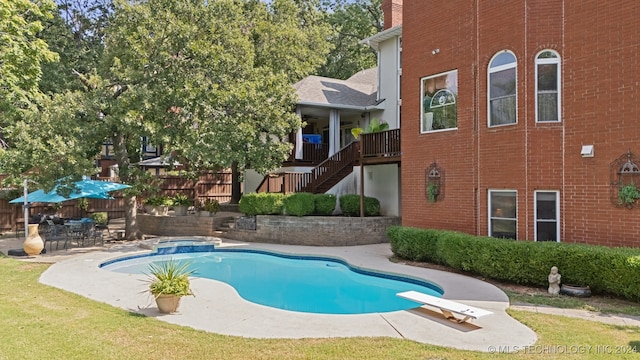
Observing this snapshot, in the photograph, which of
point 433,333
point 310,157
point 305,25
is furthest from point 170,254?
point 305,25

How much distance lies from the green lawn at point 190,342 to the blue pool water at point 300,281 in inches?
116

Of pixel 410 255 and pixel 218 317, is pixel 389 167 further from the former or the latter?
pixel 218 317

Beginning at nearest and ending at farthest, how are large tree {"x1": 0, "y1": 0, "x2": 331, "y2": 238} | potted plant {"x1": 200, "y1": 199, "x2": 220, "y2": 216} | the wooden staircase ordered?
large tree {"x1": 0, "y1": 0, "x2": 331, "y2": 238} → the wooden staircase → potted plant {"x1": 200, "y1": 199, "x2": 220, "y2": 216}

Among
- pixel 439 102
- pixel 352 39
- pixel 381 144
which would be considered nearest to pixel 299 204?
pixel 381 144

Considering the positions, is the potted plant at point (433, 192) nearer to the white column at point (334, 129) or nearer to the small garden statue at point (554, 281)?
the small garden statue at point (554, 281)

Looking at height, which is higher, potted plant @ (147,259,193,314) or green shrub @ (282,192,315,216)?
green shrub @ (282,192,315,216)

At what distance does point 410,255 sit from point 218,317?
7.01 m

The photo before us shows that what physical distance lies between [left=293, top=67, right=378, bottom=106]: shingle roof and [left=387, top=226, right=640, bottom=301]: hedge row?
1081cm

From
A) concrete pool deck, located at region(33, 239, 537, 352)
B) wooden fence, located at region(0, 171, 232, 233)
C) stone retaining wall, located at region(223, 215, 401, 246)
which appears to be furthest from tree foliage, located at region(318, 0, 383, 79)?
concrete pool deck, located at region(33, 239, 537, 352)

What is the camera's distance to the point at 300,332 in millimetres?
6492

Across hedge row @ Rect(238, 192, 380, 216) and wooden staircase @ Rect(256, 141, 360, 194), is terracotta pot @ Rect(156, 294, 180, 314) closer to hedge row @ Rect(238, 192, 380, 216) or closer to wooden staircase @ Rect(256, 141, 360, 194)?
hedge row @ Rect(238, 192, 380, 216)

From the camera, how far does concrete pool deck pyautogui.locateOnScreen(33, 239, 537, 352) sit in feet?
20.7

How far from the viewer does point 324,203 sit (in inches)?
693

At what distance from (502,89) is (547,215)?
3466 millimetres
